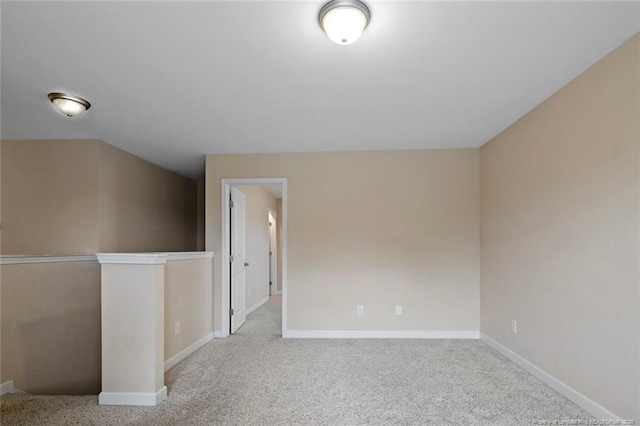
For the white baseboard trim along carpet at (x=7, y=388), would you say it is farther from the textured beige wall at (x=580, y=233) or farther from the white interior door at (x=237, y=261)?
the textured beige wall at (x=580, y=233)

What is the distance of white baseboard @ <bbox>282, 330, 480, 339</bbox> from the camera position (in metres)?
3.91

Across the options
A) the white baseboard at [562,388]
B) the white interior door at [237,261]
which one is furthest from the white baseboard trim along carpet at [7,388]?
the white baseboard at [562,388]

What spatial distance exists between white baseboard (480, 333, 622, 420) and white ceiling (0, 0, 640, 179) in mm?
2266

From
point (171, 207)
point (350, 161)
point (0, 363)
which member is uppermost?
point (350, 161)

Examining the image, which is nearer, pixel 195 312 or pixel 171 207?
pixel 195 312

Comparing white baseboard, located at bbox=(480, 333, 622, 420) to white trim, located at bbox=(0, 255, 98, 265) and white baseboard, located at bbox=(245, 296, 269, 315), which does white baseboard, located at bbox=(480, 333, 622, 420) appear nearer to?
white baseboard, located at bbox=(245, 296, 269, 315)

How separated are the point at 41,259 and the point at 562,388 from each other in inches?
186

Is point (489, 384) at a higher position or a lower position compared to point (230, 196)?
lower

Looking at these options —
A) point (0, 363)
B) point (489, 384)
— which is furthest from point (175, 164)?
point (489, 384)

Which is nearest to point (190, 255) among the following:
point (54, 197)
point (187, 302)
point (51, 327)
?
point (187, 302)

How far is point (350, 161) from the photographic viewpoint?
4117 millimetres

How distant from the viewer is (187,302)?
3.45 m

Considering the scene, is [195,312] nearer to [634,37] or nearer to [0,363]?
[0,363]

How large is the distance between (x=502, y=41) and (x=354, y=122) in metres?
1.48
